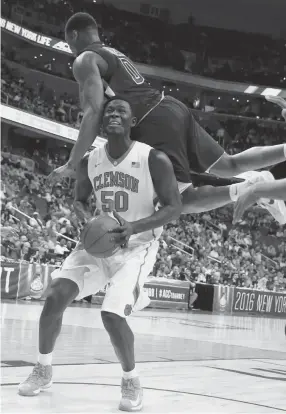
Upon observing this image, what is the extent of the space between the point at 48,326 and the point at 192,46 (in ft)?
95.5

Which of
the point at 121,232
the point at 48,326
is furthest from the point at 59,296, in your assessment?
the point at 121,232

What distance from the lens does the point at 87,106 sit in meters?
3.97

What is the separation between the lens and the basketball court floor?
3838mm

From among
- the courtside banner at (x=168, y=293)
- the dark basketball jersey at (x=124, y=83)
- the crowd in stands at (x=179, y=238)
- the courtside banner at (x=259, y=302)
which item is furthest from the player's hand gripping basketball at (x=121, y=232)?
the courtside banner at (x=259, y=302)

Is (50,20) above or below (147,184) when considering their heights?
above

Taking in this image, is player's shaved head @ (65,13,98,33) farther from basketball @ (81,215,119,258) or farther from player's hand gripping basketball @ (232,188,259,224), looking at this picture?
player's hand gripping basketball @ (232,188,259,224)

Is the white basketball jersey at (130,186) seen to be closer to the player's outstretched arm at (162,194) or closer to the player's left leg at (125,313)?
the player's outstretched arm at (162,194)

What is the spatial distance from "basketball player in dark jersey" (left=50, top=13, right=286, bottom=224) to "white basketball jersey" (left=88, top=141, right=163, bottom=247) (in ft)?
0.74

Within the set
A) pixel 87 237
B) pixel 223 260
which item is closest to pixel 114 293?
pixel 87 237

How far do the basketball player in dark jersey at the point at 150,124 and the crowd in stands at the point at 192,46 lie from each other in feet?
77.9

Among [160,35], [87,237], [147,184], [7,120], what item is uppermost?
[160,35]

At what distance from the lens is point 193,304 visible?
17.1 meters

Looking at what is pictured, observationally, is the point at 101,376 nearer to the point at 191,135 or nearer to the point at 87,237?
the point at 87,237

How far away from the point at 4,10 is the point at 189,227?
1090cm
